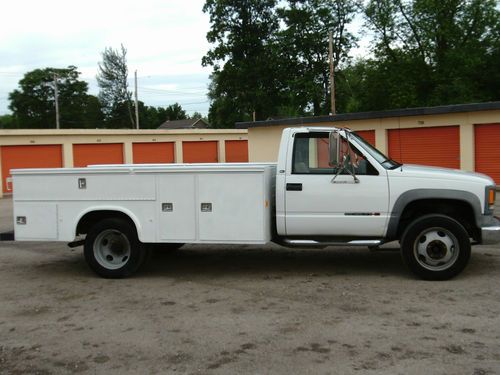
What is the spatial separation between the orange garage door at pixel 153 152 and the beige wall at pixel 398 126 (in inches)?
387

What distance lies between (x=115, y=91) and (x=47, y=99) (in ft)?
46.7

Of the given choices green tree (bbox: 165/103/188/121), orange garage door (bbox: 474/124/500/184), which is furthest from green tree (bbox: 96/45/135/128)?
orange garage door (bbox: 474/124/500/184)

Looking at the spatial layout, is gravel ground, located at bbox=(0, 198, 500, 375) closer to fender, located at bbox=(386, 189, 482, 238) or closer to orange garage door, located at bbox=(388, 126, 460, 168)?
fender, located at bbox=(386, 189, 482, 238)

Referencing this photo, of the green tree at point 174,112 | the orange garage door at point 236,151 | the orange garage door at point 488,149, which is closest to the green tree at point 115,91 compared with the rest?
the green tree at point 174,112

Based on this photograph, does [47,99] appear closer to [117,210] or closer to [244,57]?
[244,57]

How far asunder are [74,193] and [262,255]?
10.9 feet

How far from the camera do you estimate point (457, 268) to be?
23.4 feet

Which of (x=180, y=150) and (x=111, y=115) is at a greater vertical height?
(x=111, y=115)

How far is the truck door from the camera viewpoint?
7309 millimetres

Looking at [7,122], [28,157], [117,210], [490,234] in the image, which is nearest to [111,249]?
[117,210]

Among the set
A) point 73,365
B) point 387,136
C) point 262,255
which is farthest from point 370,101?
point 73,365

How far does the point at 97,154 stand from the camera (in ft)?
106

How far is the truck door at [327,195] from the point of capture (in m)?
7.31

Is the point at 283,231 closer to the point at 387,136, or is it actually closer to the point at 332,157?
the point at 332,157
